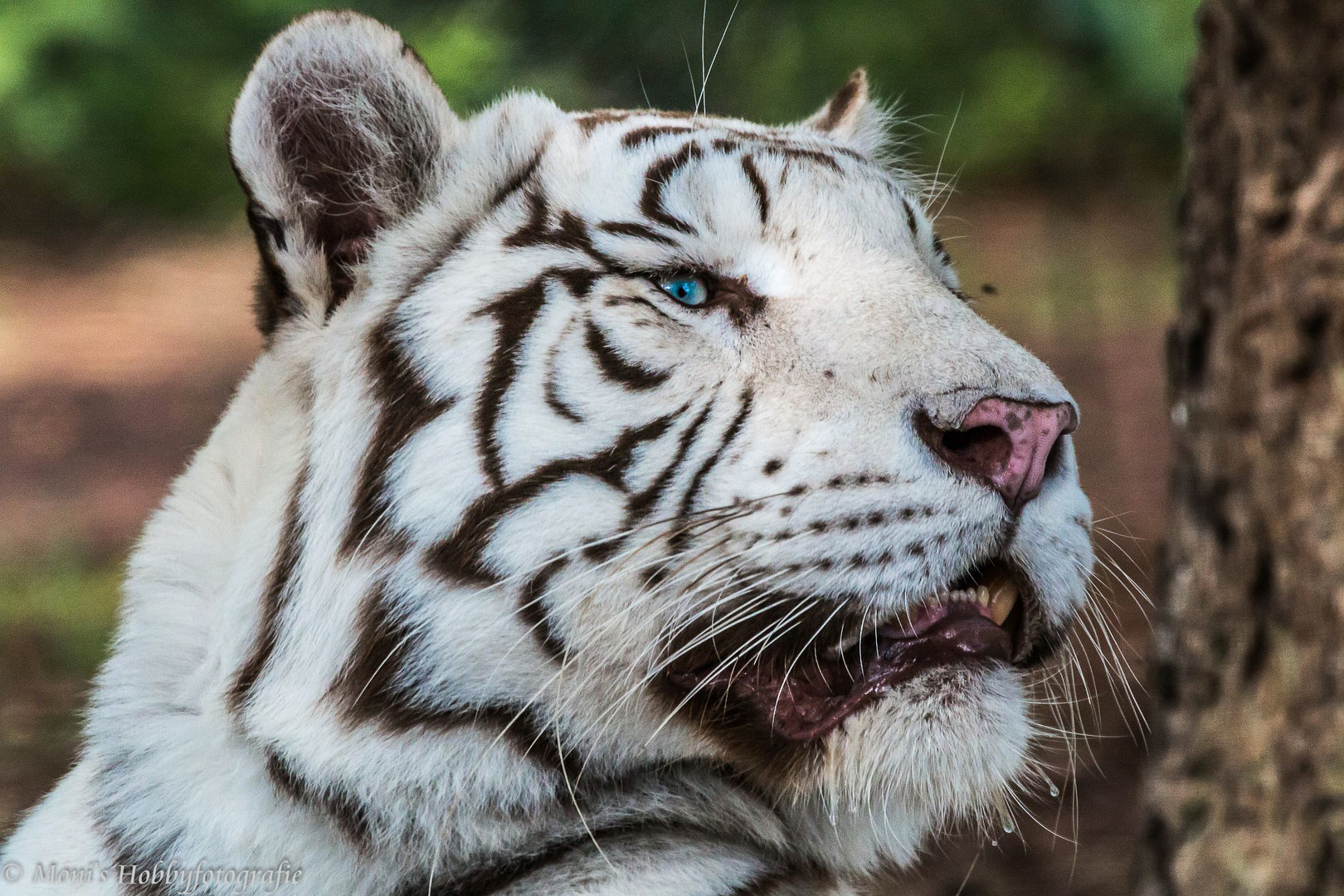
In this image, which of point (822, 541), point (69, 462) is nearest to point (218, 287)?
point (69, 462)

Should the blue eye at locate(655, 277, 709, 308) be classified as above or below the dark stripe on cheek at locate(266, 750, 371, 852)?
above

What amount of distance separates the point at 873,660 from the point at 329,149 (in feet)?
3.44

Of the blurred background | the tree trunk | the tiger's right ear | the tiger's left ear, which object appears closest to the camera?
the tree trunk

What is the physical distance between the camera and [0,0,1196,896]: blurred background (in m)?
3.79

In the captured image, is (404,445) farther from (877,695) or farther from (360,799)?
(877,695)

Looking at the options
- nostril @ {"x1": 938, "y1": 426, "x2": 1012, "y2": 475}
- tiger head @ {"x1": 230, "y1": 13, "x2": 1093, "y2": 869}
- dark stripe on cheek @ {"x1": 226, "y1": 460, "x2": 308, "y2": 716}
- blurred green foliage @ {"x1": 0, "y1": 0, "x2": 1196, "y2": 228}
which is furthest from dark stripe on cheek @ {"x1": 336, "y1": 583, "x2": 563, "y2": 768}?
blurred green foliage @ {"x1": 0, "y1": 0, "x2": 1196, "y2": 228}

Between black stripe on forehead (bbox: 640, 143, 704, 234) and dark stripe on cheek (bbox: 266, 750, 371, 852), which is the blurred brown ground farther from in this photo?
dark stripe on cheek (bbox: 266, 750, 371, 852)

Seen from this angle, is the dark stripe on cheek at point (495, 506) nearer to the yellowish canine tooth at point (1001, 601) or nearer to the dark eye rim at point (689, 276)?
the dark eye rim at point (689, 276)

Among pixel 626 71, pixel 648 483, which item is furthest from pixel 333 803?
pixel 626 71

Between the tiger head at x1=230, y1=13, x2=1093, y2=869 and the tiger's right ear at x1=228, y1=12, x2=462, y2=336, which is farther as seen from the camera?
the tiger's right ear at x1=228, y1=12, x2=462, y2=336

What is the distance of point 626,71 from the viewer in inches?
164

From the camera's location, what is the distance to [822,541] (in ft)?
5.43

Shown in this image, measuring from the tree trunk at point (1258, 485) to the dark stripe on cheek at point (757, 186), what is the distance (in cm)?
71

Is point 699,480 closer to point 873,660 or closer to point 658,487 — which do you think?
point 658,487
